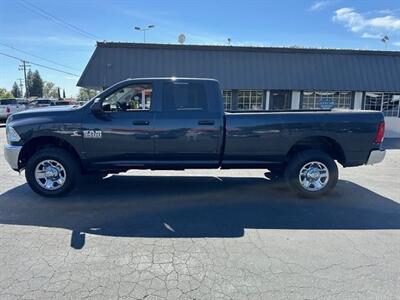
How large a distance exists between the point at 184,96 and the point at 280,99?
1476 centimetres

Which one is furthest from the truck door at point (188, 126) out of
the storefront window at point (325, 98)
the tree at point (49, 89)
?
the tree at point (49, 89)

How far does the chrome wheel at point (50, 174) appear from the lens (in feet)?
18.3

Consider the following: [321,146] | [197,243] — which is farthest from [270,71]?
[197,243]

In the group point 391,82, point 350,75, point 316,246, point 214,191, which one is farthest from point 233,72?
point 316,246

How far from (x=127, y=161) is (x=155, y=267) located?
2684 mm

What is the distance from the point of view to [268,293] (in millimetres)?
2979

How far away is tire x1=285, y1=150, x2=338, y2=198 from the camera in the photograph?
19.0 feet

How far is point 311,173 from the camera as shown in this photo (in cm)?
585

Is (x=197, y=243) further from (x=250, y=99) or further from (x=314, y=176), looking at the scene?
(x=250, y=99)

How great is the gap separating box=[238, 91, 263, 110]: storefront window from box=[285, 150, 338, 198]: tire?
1358 centimetres

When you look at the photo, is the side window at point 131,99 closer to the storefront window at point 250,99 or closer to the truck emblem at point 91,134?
the truck emblem at point 91,134

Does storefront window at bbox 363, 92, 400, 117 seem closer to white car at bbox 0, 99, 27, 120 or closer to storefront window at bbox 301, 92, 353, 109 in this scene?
storefront window at bbox 301, 92, 353, 109

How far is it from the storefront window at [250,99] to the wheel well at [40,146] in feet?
47.4

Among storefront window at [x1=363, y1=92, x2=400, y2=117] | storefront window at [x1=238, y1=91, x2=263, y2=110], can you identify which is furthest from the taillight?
storefront window at [x1=363, y1=92, x2=400, y2=117]
